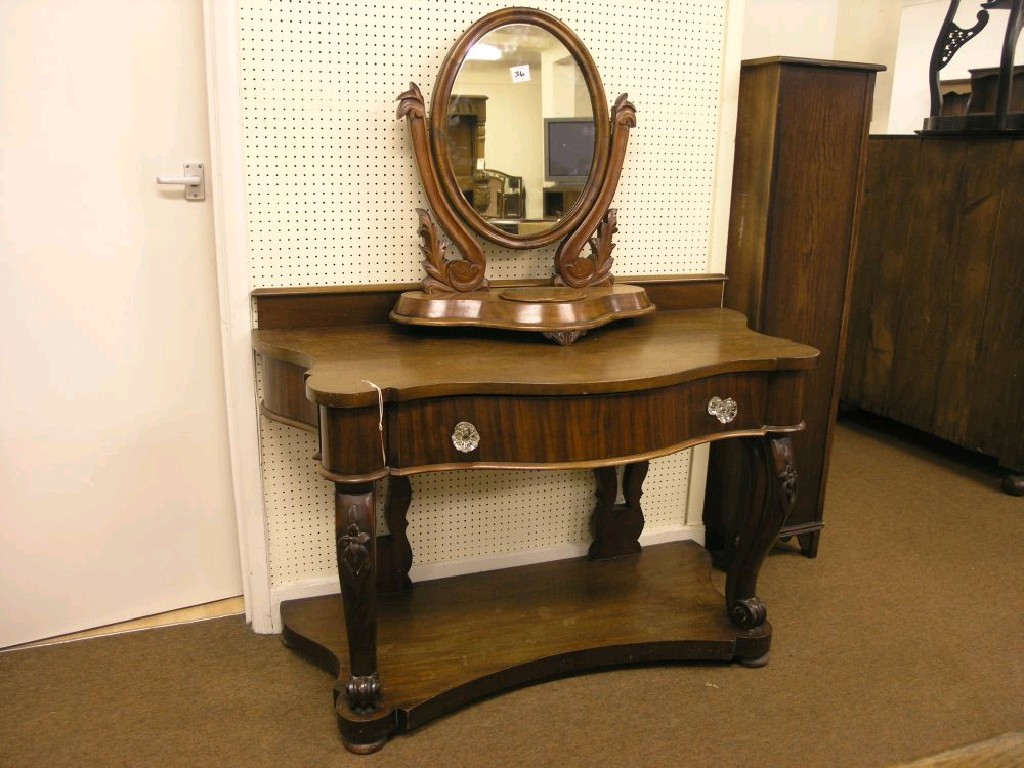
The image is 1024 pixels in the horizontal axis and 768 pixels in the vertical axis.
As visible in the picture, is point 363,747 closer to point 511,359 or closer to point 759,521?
point 511,359

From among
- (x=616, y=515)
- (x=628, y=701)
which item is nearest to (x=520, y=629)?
(x=628, y=701)

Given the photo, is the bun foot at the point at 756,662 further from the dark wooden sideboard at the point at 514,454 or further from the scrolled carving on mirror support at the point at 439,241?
the scrolled carving on mirror support at the point at 439,241

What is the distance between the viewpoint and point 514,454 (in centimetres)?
176

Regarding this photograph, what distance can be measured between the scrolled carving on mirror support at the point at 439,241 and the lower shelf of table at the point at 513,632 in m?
0.93

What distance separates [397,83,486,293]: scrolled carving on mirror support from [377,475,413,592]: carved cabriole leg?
23.1 inches

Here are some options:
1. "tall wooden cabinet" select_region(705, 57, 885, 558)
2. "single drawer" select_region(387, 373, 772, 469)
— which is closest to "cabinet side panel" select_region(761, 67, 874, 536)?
"tall wooden cabinet" select_region(705, 57, 885, 558)

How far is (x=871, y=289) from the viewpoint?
3.98m

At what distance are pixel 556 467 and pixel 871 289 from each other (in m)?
2.86

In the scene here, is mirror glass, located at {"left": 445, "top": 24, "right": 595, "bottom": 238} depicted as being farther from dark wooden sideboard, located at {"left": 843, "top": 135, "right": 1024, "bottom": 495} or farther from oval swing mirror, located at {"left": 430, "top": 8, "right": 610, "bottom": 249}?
dark wooden sideboard, located at {"left": 843, "top": 135, "right": 1024, "bottom": 495}

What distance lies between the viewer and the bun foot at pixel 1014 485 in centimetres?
336

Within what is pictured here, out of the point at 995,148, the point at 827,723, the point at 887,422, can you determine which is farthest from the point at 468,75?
the point at 887,422

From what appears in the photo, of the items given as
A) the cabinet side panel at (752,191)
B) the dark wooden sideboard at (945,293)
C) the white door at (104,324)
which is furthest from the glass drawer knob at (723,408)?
the dark wooden sideboard at (945,293)

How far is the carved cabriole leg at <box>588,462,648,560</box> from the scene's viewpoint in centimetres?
258

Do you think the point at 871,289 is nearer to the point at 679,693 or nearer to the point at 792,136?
the point at 792,136
